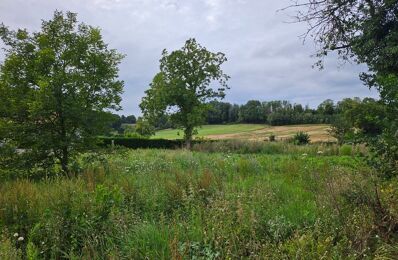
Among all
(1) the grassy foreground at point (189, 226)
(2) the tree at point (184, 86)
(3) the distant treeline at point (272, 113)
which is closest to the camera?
(1) the grassy foreground at point (189, 226)

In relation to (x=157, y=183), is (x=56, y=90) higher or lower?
higher

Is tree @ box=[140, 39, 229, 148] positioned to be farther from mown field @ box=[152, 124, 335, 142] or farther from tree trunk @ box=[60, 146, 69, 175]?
tree trunk @ box=[60, 146, 69, 175]

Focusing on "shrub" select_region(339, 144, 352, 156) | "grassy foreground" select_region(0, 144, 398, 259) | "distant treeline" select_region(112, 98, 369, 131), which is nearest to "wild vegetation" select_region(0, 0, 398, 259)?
"grassy foreground" select_region(0, 144, 398, 259)

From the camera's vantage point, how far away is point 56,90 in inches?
328

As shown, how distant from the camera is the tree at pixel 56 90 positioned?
8258 millimetres

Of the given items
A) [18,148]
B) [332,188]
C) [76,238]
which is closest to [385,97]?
[332,188]

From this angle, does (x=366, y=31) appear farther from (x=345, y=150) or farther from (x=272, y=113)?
(x=272, y=113)

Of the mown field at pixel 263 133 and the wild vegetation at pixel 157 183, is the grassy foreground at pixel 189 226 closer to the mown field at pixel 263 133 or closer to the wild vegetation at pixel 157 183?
the wild vegetation at pixel 157 183

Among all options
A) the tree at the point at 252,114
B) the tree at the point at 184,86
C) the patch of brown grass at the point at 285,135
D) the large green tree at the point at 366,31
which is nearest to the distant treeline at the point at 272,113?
the tree at the point at 252,114

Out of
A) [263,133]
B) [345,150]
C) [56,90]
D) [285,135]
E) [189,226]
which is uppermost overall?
[56,90]

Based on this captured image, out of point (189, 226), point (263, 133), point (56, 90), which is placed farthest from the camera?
point (263, 133)

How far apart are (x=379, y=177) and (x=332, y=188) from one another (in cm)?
89

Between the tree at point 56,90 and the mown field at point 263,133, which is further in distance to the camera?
the mown field at point 263,133

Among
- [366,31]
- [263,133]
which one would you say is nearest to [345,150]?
[366,31]
